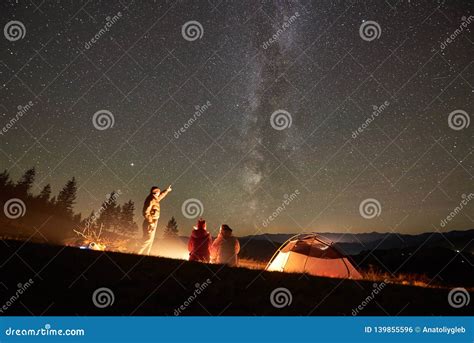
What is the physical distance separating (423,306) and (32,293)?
7.60 m

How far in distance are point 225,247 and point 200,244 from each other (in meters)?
0.95

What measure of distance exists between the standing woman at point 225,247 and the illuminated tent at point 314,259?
4.72ft

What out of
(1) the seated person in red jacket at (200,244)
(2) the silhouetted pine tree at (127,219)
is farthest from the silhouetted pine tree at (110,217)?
(1) the seated person in red jacket at (200,244)

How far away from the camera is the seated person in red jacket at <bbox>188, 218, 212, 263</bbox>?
12.3 metres

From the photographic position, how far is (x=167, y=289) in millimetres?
6273

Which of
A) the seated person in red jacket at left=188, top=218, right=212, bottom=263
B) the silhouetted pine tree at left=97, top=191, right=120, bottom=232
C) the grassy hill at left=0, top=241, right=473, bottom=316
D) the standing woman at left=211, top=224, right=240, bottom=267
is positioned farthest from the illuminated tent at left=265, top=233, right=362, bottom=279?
the silhouetted pine tree at left=97, top=191, right=120, bottom=232

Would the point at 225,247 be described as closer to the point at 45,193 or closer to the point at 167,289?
the point at 167,289

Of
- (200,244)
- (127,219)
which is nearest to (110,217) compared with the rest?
(127,219)

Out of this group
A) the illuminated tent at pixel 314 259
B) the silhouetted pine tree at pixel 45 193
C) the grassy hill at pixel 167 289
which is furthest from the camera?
the silhouetted pine tree at pixel 45 193

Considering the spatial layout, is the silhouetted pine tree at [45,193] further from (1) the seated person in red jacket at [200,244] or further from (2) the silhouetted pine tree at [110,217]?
(1) the seated person in red jacket at [200,244]

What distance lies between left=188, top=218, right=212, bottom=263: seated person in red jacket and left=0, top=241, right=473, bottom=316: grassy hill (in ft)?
12.5

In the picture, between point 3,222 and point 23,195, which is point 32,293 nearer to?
point 3,222

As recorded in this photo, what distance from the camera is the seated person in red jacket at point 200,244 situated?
1226 centimetres

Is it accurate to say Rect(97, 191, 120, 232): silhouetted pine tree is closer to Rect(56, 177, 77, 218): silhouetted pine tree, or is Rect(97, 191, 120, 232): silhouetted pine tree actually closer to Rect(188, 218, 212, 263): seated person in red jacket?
Rect(56, 177, 77, 218): silhouetted pine tree
